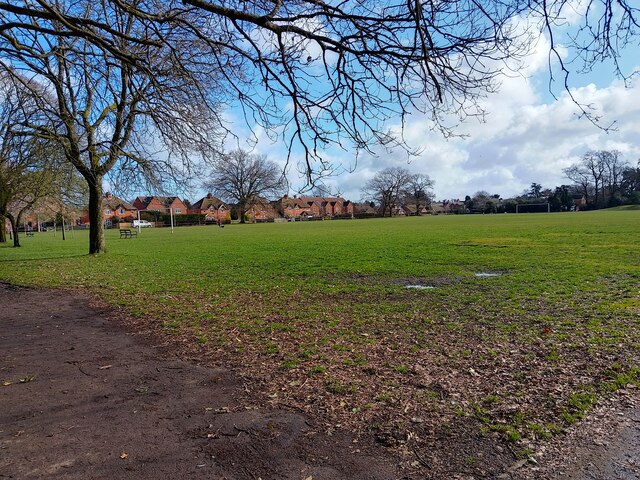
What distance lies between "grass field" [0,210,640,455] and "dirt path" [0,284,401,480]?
43 cm

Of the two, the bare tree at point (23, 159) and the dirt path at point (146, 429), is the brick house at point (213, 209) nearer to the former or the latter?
the bare tree at point (23, 159)

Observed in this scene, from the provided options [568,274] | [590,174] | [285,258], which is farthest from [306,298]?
[590,174]

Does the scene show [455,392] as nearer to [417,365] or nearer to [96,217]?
[417,365]

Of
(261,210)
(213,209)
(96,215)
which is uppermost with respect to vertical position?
(213,209)

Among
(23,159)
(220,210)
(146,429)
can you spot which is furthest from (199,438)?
(220,210)

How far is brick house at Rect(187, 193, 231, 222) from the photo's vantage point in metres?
98.1

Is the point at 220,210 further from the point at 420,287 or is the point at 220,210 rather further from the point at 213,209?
the point at 420,287

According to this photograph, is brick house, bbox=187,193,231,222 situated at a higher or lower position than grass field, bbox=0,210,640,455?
higher

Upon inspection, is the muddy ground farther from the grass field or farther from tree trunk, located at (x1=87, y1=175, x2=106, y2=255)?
tree trunk, located at (x1=87, y1=175, x2=106, y2=255)

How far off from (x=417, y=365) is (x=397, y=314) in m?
2.59

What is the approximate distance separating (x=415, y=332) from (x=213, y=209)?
112 m

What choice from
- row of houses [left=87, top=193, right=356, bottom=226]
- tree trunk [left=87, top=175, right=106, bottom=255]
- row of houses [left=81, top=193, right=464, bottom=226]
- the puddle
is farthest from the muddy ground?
row of houses [left=87, top=193, right=356, bottom=226]

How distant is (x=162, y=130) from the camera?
24.2ft

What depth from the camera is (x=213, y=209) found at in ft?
374
